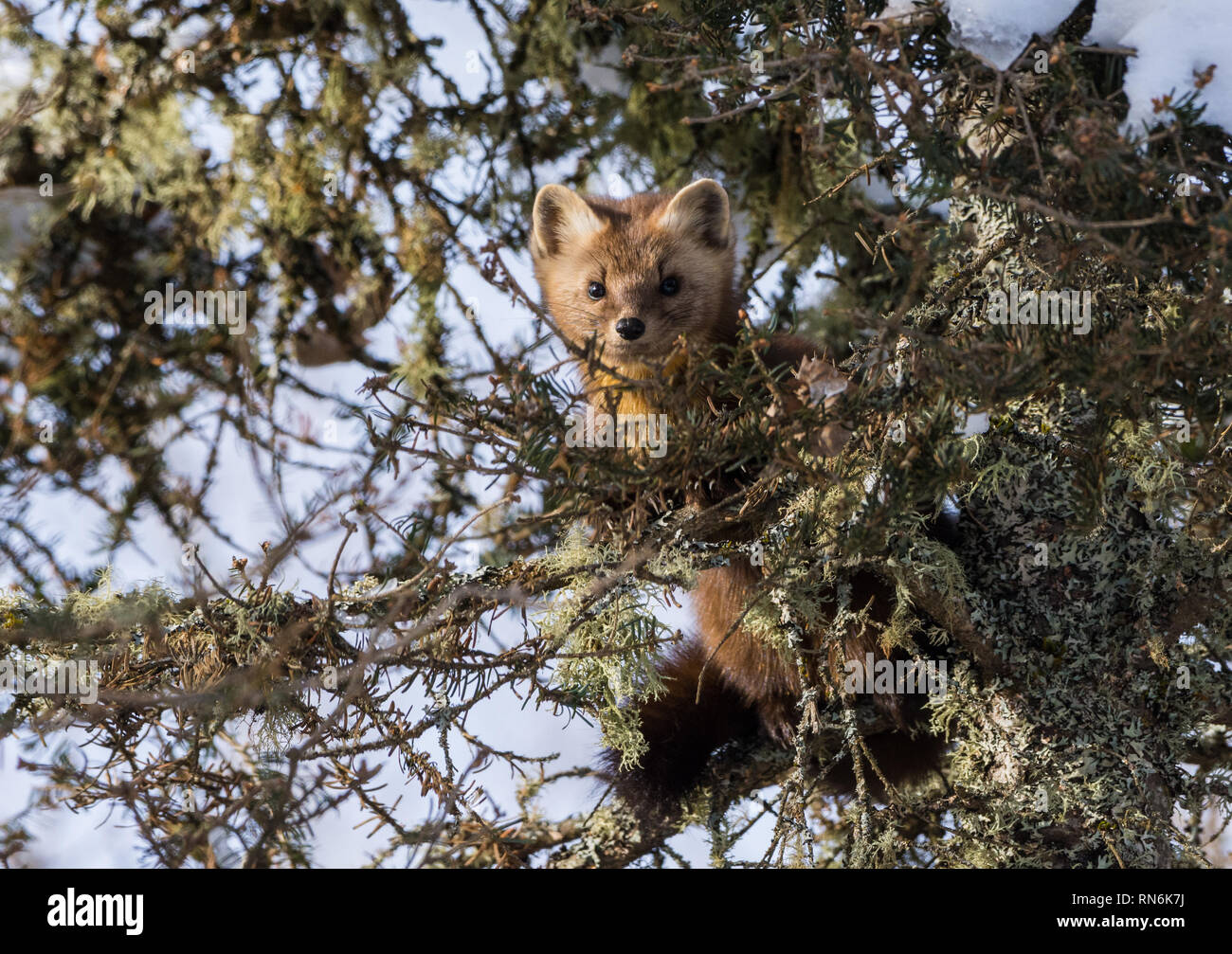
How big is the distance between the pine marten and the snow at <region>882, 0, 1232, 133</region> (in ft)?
3.25

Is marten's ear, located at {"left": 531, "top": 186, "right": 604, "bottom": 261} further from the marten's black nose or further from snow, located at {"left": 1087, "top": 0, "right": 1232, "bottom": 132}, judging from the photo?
snow, located at {"left": 1087, "top": 0, "right": 1232, "bottom": 132}

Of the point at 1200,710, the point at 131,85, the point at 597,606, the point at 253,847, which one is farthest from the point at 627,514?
the point at 131,85

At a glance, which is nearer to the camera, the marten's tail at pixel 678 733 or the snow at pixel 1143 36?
the snow at pixel 1143 36

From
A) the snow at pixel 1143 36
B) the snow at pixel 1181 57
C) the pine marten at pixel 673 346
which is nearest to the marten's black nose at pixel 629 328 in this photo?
the pine marten at pixel 673 346

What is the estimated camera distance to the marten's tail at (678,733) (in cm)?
333

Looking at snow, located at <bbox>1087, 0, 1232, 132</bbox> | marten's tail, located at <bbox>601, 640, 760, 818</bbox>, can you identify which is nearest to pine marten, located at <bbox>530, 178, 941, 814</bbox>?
marten's tail, located at <bbox>601, 640, 760, 818</bbox>

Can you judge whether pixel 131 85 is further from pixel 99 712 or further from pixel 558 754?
pixel 558 754

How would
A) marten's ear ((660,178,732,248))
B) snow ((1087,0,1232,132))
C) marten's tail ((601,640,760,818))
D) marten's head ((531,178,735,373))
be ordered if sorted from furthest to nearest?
1. marten's ear ((660,178,732,248))
2. marten's head ((531,178,735,373))
3. marten's tail ((601,640,760,818))
4. snow ((1087,0,1232,132))

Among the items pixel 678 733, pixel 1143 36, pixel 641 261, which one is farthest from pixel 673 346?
pixel 1143 36

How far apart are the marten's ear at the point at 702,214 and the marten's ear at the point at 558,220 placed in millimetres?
250

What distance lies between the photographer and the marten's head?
12.0 feet

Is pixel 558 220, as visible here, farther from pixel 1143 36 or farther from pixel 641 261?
pixel 1143 36

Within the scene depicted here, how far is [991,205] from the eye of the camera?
2.82 m

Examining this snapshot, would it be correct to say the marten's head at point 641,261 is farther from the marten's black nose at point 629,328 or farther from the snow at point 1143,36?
the snow at point 1143,36
